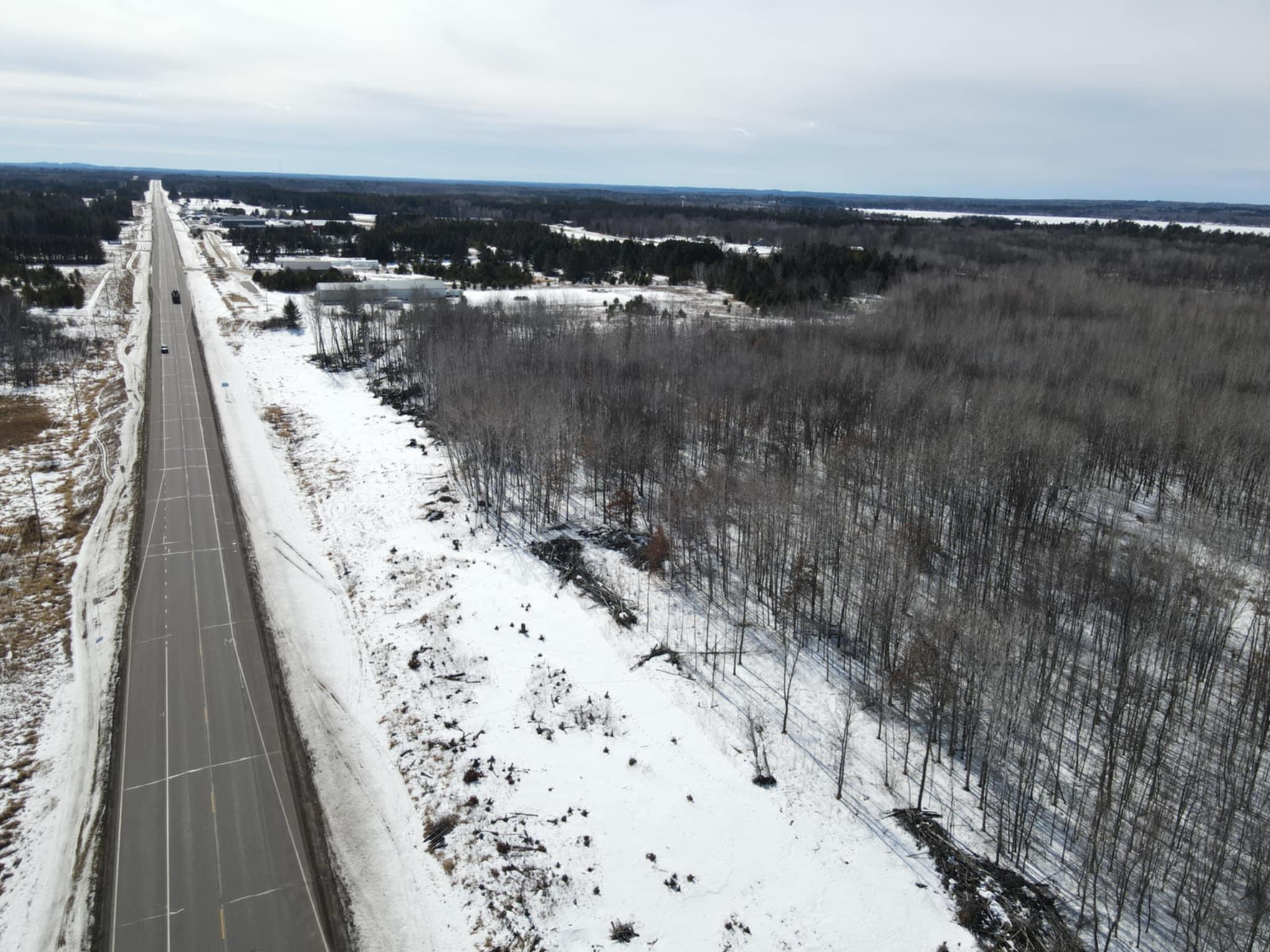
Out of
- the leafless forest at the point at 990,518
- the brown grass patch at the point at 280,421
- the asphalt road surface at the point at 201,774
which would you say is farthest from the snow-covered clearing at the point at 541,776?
the brown grass patch at the point at 280,421

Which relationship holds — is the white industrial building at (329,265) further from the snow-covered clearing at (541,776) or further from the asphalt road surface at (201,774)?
the snow-covered clearing at (541,776)

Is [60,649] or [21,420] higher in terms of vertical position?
[21,420]

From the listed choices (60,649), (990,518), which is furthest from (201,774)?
(990,518)

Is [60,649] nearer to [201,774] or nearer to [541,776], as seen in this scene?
[201,774]

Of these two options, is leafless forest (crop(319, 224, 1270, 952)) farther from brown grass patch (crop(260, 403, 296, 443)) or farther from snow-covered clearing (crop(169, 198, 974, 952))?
brown grass patch (crop(260, 403, 296, 443))

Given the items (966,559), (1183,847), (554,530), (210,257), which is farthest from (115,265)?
(1183,847)

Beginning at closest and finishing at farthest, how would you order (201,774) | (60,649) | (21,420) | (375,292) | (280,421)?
(201,774)
(60,649)
(21,420)
(280,421)
(375,292)

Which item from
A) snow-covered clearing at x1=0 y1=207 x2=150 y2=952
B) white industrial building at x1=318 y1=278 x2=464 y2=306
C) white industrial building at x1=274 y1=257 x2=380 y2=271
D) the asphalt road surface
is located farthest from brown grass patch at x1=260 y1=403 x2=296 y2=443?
white industrial building at x1=274 y1=257 x2=380 y2=271
